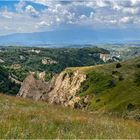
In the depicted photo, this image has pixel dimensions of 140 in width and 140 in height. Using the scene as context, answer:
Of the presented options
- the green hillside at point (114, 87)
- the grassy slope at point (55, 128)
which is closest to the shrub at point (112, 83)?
the green hillside at point (114, 87)

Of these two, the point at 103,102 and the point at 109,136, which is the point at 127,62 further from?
the point at 109,136

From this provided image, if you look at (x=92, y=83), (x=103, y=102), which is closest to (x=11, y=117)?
(x=103, y=102)

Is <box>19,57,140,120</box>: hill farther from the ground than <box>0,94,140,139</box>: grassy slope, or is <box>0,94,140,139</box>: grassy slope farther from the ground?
→ <box>0,94,140,139</box>: grassy slope

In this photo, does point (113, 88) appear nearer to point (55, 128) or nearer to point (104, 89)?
point (104, 89)

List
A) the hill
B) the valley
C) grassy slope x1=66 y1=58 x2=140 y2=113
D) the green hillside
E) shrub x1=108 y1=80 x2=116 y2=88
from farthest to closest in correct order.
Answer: shrub x1=108 y1=80 x2=116 y2=88, the hill, the green hillside, grassy slope x1=66 y1=58 x2=140 y2=113, the valley

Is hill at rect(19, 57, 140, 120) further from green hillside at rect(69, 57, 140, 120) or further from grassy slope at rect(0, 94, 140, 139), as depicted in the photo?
grassy slope at rect(0, 94, 140, 139)

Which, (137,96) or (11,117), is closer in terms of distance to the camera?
(11,117)

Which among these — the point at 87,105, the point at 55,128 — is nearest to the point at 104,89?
the point at 87,105

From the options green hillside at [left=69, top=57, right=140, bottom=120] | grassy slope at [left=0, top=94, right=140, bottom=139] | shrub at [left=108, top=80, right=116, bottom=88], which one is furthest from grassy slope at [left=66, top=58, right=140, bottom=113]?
grassy slope at [left=0, top=94, right=140, bottom=139]
